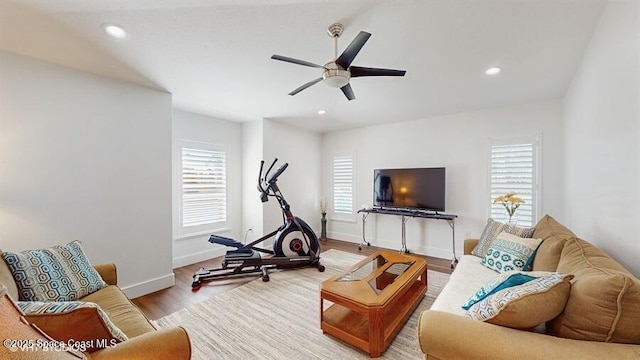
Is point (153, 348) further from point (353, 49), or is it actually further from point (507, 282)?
point (353, 49)

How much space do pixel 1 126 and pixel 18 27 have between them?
0.87 metres

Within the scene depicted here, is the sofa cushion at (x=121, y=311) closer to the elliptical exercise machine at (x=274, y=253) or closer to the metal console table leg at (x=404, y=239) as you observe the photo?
the elliptical exercise machine at (x=274, y=253)

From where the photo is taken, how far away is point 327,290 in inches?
80.0

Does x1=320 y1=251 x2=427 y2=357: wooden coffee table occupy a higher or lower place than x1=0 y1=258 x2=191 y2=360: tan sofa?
lower

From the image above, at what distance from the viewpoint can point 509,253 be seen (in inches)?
87.7

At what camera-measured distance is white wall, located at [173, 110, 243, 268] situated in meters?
3.87

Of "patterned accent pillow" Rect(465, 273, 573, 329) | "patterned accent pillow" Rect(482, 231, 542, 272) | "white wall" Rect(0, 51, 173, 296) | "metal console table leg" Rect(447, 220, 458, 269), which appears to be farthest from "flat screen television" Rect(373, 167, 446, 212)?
"white wall" Rect(0, 51, 173, 296)

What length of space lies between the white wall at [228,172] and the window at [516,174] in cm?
439

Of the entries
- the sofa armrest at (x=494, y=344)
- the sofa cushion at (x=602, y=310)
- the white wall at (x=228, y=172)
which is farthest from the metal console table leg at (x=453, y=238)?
the white wall at (x=228, y=172)

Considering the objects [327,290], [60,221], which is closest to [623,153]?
[327,290]

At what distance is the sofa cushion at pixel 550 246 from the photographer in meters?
1.77

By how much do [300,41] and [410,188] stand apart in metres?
3.10

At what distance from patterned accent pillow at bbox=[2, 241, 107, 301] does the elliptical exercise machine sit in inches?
55.8

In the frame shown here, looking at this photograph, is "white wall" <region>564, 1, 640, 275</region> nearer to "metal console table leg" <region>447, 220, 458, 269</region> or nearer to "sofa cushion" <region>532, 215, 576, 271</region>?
"sofa cushion" <region>532, 215, 576, 271</region>
